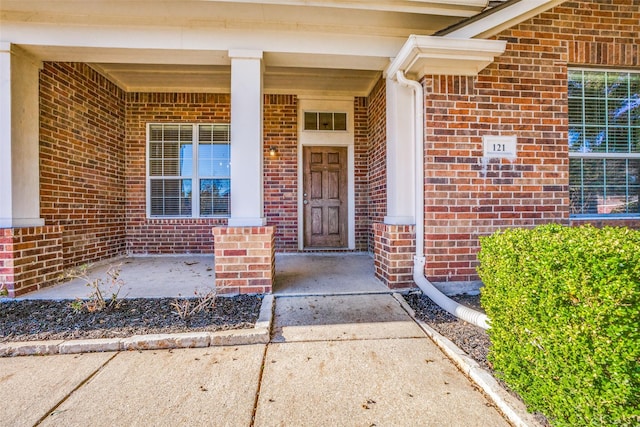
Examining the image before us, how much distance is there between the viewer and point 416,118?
11.8 ft

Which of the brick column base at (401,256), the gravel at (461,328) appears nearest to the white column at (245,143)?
the brick column base at (401,256)

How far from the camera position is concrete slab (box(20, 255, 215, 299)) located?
11.4 ft

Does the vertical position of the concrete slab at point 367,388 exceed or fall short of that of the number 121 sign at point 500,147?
it falls short

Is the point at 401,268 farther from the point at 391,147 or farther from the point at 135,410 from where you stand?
the point at 135,410

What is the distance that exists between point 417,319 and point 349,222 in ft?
11.0

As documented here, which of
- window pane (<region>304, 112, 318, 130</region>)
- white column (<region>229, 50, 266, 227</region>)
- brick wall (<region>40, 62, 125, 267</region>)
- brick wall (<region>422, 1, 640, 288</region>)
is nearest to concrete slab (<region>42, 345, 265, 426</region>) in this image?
white column (<region>229, 50, 266, 227</region>)

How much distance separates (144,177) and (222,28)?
11.8ft

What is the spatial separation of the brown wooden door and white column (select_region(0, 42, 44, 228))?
152 inches

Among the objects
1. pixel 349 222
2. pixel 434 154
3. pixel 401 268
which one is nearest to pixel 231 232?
pixel 401 268

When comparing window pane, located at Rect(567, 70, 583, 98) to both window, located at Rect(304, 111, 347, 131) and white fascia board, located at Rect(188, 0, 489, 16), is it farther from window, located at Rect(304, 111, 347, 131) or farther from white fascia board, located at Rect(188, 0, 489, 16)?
window, located at Rect(304, 111, 347, 131)

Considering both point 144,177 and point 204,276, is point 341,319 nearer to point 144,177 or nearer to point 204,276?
point 204,276

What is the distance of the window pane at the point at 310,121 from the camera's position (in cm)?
608

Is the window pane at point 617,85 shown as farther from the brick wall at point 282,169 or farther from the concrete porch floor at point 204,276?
the brick wall at point 282,169

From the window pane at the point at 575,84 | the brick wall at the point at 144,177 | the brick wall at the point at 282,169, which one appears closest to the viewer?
the window pane at the point at 575,84
